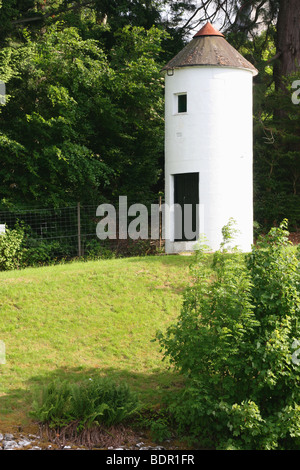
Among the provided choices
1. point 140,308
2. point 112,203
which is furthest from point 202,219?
point 112,203

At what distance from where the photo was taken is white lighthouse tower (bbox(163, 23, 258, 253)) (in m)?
16.7

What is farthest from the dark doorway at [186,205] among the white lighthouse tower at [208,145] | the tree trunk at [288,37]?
the tree trunk at [288,37]

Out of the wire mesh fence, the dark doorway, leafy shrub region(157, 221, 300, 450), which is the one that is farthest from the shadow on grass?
the wire mesh fence

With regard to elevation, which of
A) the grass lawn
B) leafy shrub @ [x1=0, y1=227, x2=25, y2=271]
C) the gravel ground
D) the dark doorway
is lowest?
the gravel ground

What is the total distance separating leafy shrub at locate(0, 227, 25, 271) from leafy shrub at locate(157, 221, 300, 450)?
9615 mm

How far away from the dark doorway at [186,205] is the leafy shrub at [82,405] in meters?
8.12

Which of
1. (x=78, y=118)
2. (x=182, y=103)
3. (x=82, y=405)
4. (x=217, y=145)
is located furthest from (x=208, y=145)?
(x=82, y=405)

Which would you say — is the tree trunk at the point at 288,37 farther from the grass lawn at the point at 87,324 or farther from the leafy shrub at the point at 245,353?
the leafy shrub at the point at 245,353

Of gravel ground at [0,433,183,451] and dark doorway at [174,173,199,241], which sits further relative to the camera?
dark doorway at [174,173,199,241]

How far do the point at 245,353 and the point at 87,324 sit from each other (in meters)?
4.58

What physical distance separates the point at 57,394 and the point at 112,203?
43.5 feet

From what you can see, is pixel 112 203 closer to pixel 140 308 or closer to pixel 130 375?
pixel 140 308

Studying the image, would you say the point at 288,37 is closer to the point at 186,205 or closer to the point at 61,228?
the point at 186,205

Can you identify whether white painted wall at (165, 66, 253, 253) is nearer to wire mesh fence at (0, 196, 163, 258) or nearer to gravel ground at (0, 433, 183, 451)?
wire mesh fence at (0, 196, 163, 258)
